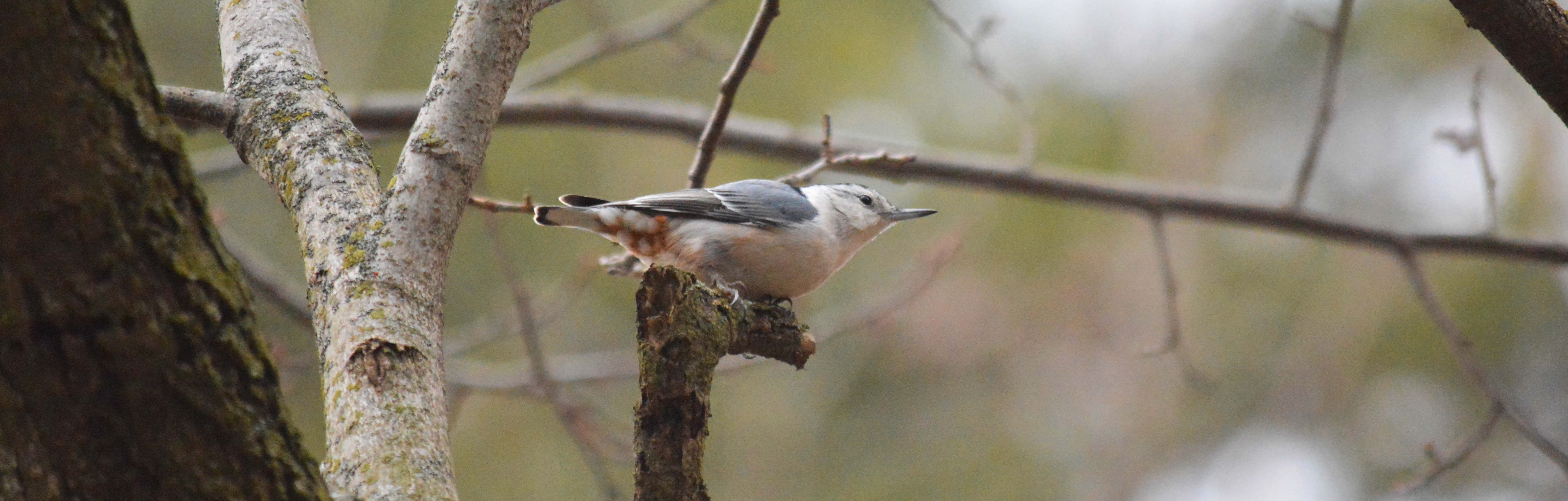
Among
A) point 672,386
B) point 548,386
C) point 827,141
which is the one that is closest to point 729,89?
point 827,141

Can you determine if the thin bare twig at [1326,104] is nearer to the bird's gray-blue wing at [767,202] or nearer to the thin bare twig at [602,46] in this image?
the bird's gray-blue wing at [767,202]

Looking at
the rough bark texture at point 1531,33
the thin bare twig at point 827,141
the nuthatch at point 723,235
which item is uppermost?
the rough bark texture at point 1531,33

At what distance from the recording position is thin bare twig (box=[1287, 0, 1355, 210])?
3248 mm

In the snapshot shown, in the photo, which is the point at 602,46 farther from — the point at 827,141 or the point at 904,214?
the point at 827,141

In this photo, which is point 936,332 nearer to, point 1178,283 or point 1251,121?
point 1178,283

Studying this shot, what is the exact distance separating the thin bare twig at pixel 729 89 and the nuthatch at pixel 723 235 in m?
0.10

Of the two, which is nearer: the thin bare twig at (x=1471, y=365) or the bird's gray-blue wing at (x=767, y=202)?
the thin bare twig at (x=1471, y=365)

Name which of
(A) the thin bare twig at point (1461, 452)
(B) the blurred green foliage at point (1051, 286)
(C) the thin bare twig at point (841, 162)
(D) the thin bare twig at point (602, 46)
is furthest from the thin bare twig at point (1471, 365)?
(D) the thin bare twig at point (602, 46)

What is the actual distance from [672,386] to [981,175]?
9.30 ft

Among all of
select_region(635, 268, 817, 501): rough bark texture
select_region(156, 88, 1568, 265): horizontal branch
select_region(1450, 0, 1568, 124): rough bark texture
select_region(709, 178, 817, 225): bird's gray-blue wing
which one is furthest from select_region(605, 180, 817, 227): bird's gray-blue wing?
select_region(1450, 0, 1568, 124): rough bark texture

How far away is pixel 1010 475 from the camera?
18.4ft

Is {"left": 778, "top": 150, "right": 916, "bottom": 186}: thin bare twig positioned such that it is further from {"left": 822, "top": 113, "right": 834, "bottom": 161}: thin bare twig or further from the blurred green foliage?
the blurred green foliage

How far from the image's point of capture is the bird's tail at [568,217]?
8.55 ft

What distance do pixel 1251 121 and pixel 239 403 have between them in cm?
551
